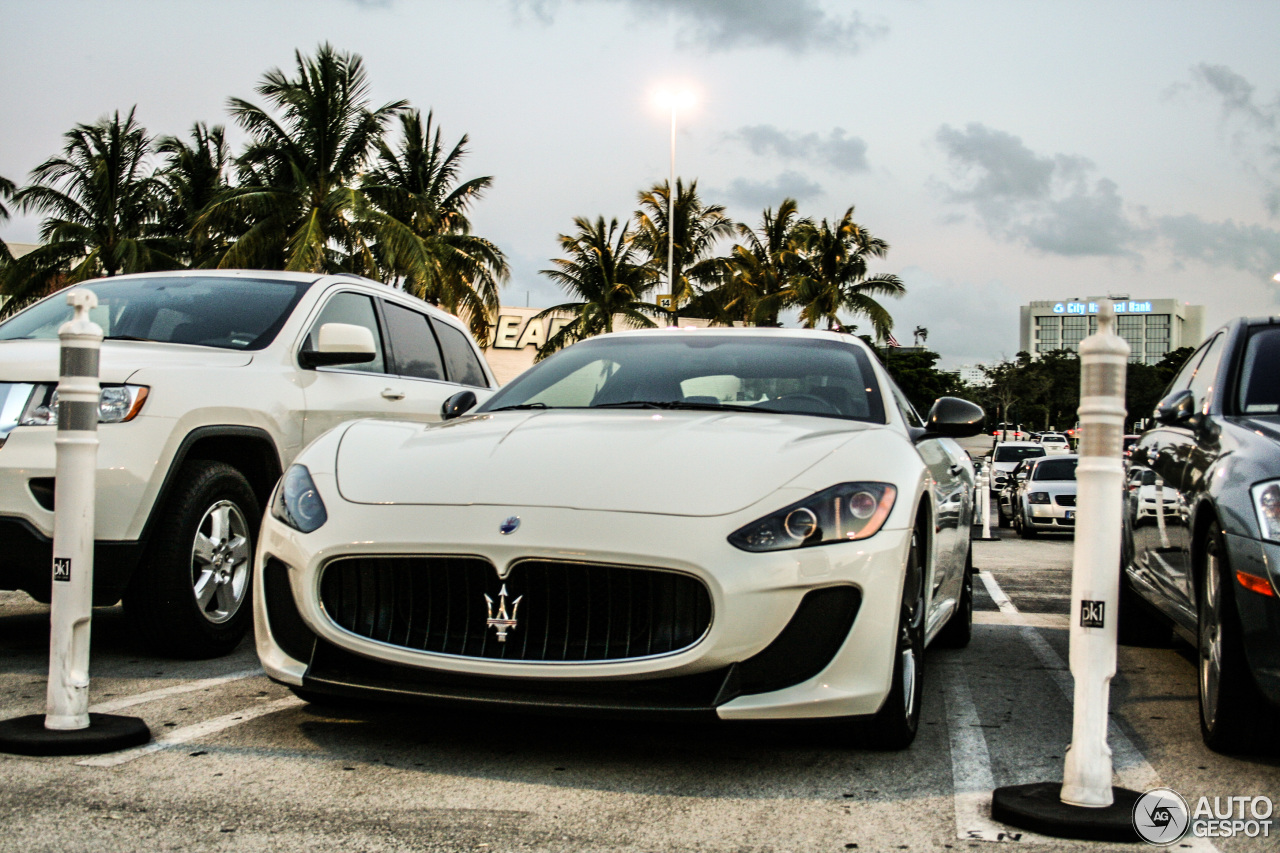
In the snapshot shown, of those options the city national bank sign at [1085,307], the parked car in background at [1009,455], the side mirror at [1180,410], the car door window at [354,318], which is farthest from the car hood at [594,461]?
the city national bank sign at [1085,307]

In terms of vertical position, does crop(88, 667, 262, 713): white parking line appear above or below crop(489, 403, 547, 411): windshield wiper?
below

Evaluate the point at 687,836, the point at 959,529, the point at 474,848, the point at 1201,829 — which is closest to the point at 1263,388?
the point at 959,529

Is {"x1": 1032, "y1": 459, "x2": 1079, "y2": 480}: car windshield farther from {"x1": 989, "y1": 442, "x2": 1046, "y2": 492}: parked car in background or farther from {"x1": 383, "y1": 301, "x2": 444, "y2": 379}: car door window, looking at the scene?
{"x1": 383, "y1": 301, "x2": 444, "y2": 379}: car door window

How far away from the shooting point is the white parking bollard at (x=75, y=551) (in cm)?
362

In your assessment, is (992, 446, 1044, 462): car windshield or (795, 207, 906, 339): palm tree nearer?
(992, 446, 1044, 462): car windshield

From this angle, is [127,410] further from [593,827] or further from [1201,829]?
[1201,829]

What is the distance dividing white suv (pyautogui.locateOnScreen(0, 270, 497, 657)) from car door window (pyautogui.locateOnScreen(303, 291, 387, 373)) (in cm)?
1

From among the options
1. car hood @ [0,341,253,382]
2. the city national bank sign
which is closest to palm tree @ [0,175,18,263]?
car hood @ [0,341,253,382]

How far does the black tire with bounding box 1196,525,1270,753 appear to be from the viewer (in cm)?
363

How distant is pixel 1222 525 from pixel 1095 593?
836 mm

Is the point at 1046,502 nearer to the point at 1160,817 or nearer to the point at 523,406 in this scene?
the point at 523,406

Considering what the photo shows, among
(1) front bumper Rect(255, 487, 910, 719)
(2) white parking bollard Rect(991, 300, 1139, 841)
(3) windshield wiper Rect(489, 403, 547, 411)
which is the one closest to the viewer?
(2) white parking bollard Rect(991, 300, 1139, 841)

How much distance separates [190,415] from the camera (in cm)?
504

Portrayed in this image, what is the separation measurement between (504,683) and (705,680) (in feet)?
1.78
